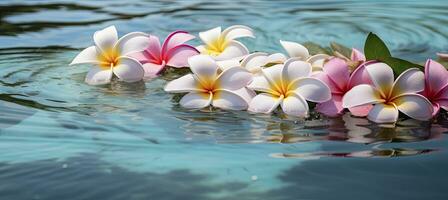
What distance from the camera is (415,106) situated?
Result: 6.47 ft

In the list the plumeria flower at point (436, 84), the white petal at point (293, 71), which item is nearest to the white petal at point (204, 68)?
the white petal at point (293, 71)

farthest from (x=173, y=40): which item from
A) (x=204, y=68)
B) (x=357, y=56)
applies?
(x=357, y=56)

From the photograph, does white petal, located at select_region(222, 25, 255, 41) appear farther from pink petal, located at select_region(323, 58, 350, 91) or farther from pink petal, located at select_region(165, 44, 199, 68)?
pink petal, located at select_region(323, 58, 350, 91)

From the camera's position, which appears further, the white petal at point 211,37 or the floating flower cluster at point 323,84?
the white petal at point 211,37

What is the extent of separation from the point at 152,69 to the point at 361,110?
0.72 metres

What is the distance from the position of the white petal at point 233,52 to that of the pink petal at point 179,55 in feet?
0.31

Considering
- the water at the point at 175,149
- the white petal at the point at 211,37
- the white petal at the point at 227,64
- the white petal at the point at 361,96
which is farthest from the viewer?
the white petal at the point at 211,37

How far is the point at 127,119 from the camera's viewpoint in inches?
81.9

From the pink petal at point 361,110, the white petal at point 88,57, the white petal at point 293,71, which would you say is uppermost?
the white petal at point 293,71

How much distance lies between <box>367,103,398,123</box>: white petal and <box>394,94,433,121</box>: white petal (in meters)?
0.02

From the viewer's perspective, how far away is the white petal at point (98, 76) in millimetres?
2410

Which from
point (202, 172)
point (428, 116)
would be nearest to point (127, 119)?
point (202, 172)

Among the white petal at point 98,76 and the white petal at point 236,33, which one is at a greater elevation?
the white petal at point 236,33

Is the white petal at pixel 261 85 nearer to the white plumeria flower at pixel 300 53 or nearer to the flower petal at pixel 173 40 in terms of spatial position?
the white plumeria flower at pixel 300 53
